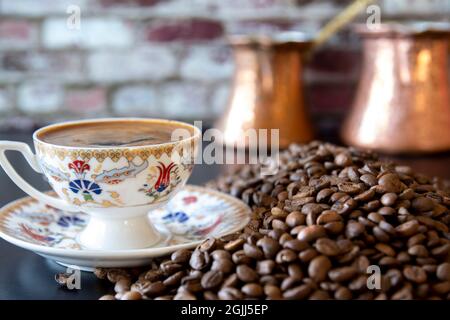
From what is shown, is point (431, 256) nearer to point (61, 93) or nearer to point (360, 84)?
point (360, 84)

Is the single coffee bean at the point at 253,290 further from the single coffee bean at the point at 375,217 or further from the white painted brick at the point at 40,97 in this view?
the white painted brick at the point at 40,97

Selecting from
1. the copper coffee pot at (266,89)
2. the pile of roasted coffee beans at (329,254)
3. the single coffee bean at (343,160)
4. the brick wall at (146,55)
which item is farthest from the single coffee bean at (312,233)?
the brick wall at (146,55)

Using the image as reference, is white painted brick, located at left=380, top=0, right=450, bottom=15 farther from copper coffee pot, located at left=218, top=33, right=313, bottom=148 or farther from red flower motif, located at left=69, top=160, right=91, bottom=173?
red flower motif, located at left=69, top=160, right=91, bottom=173

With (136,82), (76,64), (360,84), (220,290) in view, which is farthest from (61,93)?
(220,290)

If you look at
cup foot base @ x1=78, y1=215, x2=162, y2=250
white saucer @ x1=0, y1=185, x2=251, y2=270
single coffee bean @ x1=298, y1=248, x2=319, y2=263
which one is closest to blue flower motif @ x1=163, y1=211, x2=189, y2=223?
white saucer @ x1=0, y1=185, x2=251, y2=270

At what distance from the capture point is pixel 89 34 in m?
1.56

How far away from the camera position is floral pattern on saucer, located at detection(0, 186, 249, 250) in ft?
2.83

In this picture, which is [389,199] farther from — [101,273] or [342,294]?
[101,273]

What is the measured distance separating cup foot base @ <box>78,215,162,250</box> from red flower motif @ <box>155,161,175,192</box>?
6 cm

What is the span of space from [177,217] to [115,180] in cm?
20

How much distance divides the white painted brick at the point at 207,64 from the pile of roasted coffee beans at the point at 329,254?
0.79 meters

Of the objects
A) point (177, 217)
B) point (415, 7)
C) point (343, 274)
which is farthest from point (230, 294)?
point (415, 7)

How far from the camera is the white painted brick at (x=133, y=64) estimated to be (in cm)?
157

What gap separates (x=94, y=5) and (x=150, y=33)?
0.49 ft
